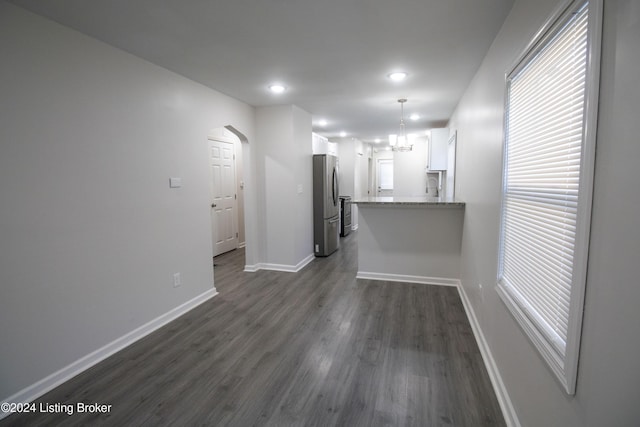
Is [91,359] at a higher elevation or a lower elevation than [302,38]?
lower

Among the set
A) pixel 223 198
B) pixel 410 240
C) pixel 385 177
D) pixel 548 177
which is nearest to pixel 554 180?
pixel 548 177

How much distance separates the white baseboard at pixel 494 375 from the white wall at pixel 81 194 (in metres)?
2.87

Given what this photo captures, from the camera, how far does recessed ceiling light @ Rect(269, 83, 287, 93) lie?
139 inches

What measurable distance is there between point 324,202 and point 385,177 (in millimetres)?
6058

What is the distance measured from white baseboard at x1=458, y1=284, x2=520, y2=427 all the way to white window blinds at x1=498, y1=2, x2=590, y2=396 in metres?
0.57

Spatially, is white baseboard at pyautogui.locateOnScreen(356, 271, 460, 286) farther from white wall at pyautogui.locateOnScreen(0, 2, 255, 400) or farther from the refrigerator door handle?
white wall at pyautogui.locateOnScreen(0, 2, 255, 400)

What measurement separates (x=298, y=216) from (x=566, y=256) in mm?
3832

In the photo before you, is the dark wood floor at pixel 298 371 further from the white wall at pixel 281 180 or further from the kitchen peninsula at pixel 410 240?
the white wall at pixel 281 180

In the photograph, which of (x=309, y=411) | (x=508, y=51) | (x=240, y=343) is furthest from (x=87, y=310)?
(x=508, y=51)

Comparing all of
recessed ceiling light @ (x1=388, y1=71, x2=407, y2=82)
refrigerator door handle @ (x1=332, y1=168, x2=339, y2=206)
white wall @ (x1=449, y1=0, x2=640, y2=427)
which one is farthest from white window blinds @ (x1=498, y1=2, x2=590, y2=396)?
refrigerator door handle @ (x1=332, y1=168, x2=339, y2=206)

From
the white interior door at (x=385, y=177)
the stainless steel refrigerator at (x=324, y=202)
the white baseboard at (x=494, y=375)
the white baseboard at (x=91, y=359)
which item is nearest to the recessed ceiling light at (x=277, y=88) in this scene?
the stainless steel refrigerator at (x=324, y=202)

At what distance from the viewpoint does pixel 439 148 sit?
227 inches

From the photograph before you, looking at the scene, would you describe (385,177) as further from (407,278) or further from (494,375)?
(494,375)

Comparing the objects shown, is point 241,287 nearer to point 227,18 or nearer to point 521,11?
point 227,18
